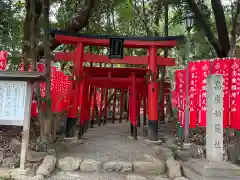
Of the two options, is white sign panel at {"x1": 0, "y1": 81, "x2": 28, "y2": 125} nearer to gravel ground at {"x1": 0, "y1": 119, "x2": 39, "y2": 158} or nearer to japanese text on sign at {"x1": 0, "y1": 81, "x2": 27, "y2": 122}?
japanese text on sign at {"x1": 0, "y1": 81, "x2": 27, "y2": 122}

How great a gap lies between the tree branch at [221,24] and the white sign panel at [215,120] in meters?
5.84

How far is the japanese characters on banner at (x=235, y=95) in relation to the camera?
29.3 feet

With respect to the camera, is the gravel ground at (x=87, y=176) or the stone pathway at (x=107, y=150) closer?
the gravel ground at (x=87, y=176)

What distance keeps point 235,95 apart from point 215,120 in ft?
10.8

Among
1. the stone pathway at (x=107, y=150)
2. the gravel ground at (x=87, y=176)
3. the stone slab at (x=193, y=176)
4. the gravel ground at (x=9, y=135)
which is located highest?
the gravel ground at (x=9, y=135)

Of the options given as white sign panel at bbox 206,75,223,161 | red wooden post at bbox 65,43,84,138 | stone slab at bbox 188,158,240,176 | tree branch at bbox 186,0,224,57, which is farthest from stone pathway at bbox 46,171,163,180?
tree branch at bbox 186,0,224,57

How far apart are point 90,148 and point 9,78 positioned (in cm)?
358

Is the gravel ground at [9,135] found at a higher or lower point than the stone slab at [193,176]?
higher

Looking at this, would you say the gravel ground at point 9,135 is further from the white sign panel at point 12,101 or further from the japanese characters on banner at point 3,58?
the japanese characters on banner at point 3,58

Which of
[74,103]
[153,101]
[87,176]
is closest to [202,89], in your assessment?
[153,101]

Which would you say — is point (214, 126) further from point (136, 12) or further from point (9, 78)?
point (136, 12)

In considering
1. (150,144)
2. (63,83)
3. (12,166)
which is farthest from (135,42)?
(63,83)

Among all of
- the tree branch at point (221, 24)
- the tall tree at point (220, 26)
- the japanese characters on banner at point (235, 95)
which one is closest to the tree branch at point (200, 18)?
the tall tree at point (220, 26)

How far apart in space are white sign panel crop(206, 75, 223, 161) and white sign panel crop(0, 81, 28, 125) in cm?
443
